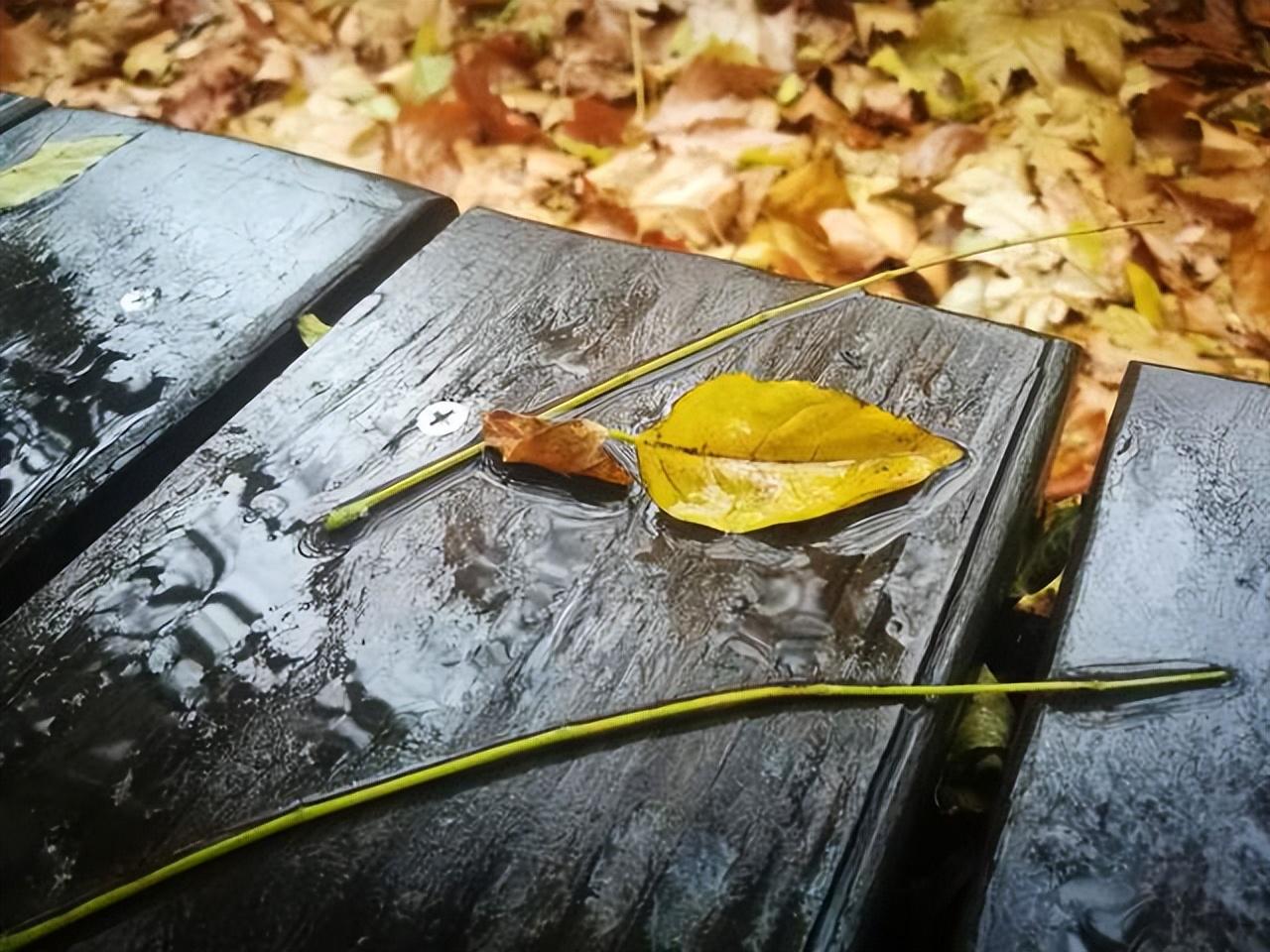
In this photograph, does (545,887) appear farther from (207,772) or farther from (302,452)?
(302,452)

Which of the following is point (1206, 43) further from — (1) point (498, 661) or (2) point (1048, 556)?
(1) point (498, 661)

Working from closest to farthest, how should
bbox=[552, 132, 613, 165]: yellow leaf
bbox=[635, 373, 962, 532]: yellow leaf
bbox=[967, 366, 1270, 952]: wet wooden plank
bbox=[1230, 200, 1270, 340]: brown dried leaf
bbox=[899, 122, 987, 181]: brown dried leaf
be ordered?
bbox=[967, 366, 1270, 952]: wet wooden plank
bbox=[635, 373, 962, 532]: yellow leaf
bbox=[1230, 200, 1270, 340]: brown dried leaf
bbox=[899, 122, 987, 181]: brown dried leaf
bbox=[552, 132, 613, 165]: yellow leaf

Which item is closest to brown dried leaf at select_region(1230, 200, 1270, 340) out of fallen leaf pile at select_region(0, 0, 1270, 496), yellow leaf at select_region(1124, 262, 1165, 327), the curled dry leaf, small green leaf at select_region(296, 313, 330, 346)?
fallen leaf pile at select_region(0, 0, 1270, 496)

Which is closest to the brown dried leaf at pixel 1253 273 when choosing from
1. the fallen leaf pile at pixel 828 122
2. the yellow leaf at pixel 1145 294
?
the fallen leaf pile at pixel 828 122

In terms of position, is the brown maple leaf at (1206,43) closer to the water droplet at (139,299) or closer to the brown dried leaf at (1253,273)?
the brown dried leaf at (1253,273)

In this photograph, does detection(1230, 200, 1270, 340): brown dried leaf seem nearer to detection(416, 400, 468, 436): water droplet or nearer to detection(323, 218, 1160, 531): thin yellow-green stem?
detection(323, 218, 1160, 531): thin yellow-green stem

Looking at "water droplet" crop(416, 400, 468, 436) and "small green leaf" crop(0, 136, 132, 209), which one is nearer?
"water droplet" crop(416, 400, 468, 436)
